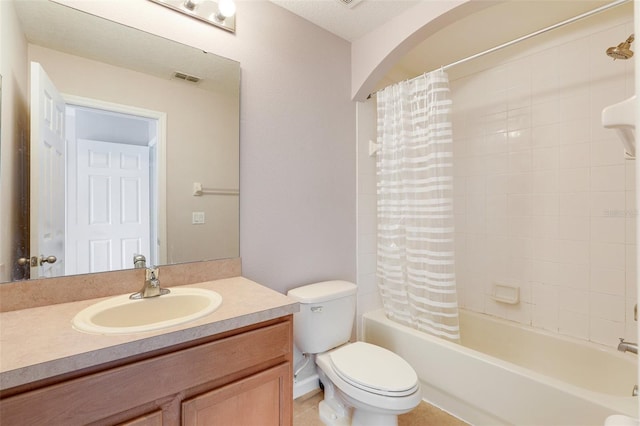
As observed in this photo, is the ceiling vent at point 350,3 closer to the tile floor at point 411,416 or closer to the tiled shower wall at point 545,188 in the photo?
the tiled shower wall at point 545,188

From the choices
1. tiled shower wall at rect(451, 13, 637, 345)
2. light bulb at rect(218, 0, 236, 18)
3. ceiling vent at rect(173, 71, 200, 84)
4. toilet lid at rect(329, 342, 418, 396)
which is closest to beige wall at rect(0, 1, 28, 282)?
ceiling vent at rect(173, 71, 200, 84)

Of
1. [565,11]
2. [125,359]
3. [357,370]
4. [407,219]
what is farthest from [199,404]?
[565,11]

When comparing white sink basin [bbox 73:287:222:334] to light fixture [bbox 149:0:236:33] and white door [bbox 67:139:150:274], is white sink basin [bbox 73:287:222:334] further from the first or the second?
light fixture [bbox 149:0:236:33]

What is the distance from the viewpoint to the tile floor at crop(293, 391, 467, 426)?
164cm

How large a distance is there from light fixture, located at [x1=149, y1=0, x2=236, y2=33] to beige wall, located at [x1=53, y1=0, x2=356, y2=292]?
32 millimetres

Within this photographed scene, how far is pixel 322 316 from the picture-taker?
1.68m

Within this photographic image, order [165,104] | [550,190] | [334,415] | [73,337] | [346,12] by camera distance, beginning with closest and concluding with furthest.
→ 1. [73,337]
2. [165,104]
3. [334,415]
4. [346,12]
5. [550,190]

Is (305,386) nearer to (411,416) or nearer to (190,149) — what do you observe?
(411,416)

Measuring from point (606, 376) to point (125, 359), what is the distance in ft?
7.61

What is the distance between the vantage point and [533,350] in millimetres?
1962

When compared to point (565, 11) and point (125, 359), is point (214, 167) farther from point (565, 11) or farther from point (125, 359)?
point (565, 11)

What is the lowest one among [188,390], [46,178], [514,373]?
[514,373]

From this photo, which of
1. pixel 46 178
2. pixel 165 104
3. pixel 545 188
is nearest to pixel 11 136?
pixel 46 178

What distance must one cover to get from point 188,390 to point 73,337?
35cm
